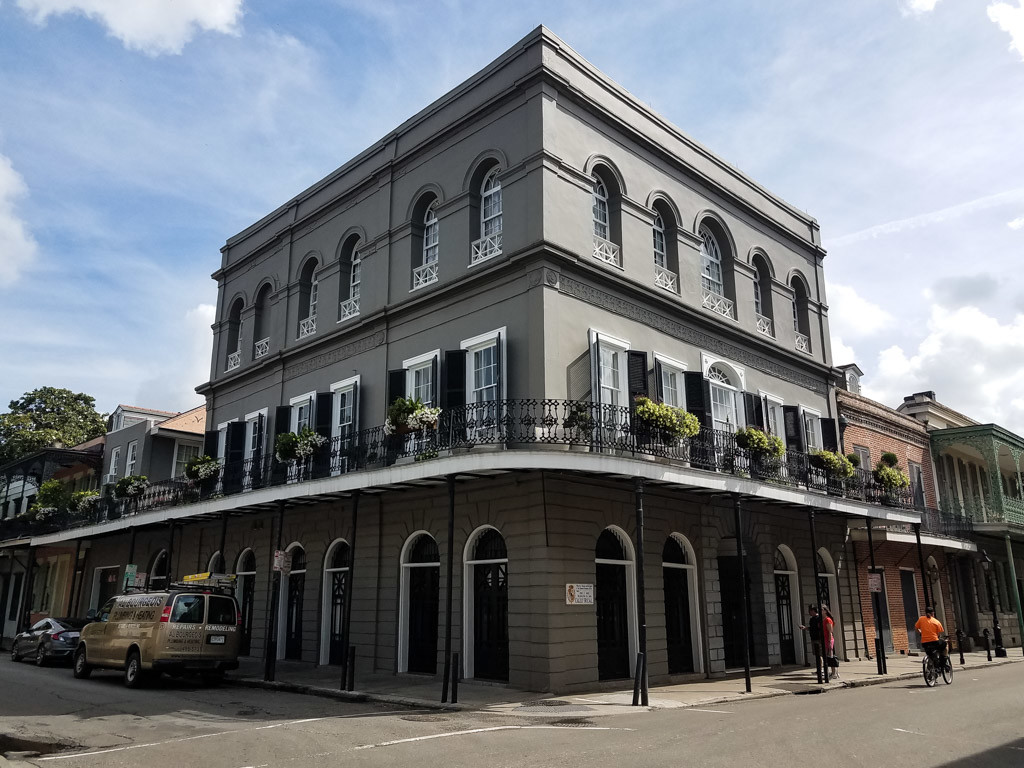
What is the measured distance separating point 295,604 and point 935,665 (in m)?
13.7

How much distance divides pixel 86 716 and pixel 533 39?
45.6 ft

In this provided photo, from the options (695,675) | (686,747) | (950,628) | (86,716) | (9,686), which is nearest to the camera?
(686,747)

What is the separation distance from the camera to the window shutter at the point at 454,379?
1546 centimetres

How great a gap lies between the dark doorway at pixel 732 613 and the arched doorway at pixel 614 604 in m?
3.48

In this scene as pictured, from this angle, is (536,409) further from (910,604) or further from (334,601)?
(910,604)

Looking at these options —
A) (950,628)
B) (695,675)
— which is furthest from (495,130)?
(950,628)

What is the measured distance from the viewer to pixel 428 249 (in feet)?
59.6

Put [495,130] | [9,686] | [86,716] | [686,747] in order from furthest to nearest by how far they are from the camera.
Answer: [495,130] → [9,686] → [86,716] → [686,747]

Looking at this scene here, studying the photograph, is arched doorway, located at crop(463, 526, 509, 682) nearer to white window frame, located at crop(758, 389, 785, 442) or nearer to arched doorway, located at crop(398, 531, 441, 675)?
arched doorway, located at crop(398, 531, 441, 675)

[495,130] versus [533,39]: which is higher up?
[533,39]

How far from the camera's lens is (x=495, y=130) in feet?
54.9

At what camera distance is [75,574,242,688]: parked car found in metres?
14.1

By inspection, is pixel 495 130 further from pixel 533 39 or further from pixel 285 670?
pixel 285 670

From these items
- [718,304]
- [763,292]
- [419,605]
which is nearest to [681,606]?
[419,605]
